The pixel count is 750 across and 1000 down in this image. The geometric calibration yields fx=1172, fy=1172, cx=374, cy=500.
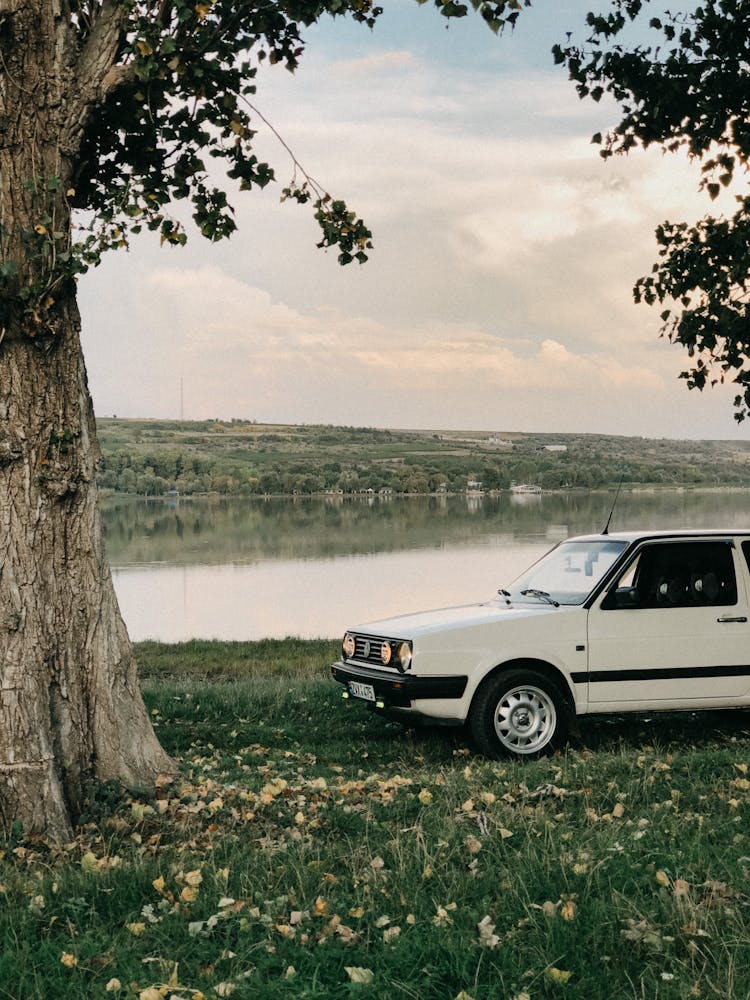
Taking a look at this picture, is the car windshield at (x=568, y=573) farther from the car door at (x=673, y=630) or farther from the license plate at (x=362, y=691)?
the license plate at (x=362, y=691)

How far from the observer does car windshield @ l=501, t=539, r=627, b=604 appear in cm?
1021

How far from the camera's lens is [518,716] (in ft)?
31.3

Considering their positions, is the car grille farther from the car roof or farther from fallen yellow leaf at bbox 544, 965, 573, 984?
fallen yellow leaf at bbox 544, 965, 573, 984

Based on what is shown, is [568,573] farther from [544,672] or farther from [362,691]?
[362,691]

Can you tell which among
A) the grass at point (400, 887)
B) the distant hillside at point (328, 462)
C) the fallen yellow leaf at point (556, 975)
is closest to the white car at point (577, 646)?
the grass at point (400, 887)

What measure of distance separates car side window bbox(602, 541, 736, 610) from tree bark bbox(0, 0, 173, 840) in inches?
178

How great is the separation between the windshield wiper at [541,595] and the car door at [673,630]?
1.14 feet

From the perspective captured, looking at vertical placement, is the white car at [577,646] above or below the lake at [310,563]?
above

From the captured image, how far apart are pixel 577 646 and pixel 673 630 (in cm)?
94

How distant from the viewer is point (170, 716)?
12.0 metres

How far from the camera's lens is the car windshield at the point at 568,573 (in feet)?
33.5

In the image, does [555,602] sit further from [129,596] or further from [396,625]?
[129,596]

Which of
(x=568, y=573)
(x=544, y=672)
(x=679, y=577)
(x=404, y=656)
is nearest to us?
(x=404, y=656)

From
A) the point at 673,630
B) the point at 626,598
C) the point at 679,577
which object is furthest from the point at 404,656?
the point at 679,577
